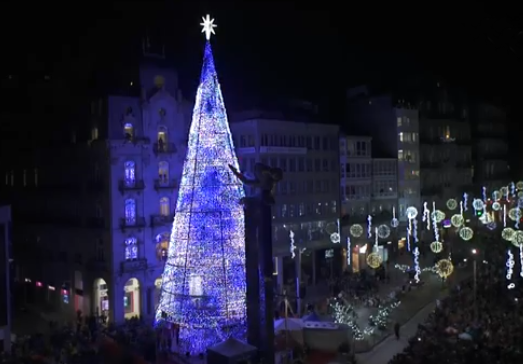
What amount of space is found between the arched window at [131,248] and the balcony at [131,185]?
3.22 m

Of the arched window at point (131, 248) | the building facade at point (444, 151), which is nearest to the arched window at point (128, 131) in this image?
the arched window at point (131, 248)

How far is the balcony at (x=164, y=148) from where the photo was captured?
39656 millimetres

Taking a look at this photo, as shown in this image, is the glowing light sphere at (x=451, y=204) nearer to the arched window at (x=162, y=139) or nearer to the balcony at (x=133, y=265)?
the arched window at (x=162, y=139)

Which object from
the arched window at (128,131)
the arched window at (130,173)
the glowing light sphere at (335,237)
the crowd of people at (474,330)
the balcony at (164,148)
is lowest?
the crowd of people at (474,330)

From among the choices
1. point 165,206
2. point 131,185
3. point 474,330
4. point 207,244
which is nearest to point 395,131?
point 165,206

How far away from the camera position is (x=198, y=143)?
30719 millimetres

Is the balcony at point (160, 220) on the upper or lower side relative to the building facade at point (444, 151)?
lower

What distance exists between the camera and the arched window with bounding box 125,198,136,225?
3853 centimetres

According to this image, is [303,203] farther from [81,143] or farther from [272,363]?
[272,363]

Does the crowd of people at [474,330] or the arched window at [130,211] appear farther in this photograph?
the arched window at [130,211]

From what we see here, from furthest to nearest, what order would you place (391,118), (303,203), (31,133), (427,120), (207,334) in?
(427,120) → (391,118) → (303,203) → (31,133) → (207,334)

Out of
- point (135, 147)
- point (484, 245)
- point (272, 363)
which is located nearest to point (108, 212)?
point (135, 147)

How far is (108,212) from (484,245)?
30382 millimetres

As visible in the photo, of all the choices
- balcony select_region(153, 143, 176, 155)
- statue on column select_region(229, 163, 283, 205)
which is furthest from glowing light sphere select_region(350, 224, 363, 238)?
statue on column select_region(229, 163, 283, 205)
